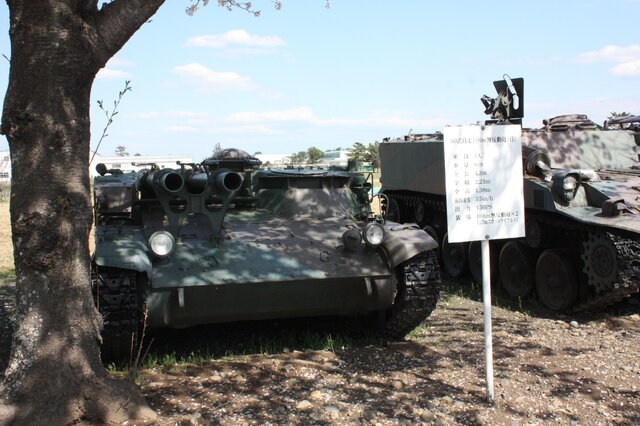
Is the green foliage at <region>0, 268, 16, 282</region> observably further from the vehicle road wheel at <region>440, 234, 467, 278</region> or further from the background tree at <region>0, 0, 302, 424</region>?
the vehicle road wheel at <region>440, 234, 467, 278</region>

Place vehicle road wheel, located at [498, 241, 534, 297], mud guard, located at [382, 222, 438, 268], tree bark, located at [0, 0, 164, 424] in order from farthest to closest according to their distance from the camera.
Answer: vehicle road wheel, located at [498, 241, 534, 297]
mud guard, located at [382, 222, 438, 268]
tree bark, located at [0, 0, 164, 424]

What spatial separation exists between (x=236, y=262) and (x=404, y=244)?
5.62ft

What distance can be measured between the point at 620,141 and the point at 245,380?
26.4ft

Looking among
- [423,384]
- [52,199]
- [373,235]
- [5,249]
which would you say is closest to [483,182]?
[373,235]

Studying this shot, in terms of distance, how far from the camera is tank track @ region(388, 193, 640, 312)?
7.89 meters

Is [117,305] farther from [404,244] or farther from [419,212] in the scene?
[419,212]

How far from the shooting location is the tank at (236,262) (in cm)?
629

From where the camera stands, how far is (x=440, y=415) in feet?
17.0

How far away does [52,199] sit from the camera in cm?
454

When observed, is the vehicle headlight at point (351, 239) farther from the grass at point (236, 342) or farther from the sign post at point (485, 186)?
the sign post at point (485, 186)

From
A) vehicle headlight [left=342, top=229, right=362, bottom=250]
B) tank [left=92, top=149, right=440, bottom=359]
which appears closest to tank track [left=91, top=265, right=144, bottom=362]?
tank [left=92, top=149, right=440, bottom=359]

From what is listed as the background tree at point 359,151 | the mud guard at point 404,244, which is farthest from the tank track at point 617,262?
the background tree at point 359,151

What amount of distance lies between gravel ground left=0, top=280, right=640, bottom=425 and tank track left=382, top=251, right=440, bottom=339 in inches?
14.0

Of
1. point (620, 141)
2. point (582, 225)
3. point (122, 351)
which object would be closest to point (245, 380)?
point (122, 351)
